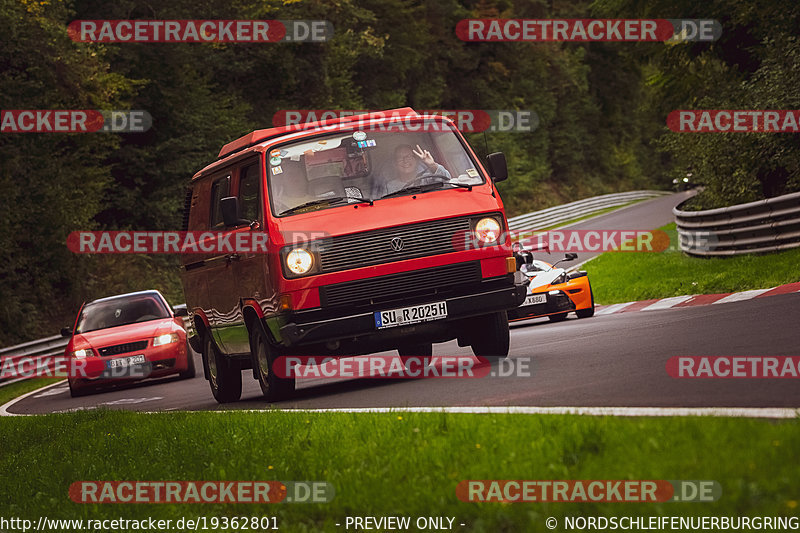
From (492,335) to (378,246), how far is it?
5.99ft

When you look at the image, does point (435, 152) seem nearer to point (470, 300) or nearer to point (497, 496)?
point (470, 300)

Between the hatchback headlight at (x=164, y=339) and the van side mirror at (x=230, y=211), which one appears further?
the hatchback headlight at (x=164, y=339)

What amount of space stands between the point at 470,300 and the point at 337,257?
1.31 metres

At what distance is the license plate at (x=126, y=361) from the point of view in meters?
19.1

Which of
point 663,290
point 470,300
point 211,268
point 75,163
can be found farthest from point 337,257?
point 75,163

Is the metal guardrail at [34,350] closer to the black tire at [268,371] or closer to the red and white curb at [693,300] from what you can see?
the red and white curb at [693,300]

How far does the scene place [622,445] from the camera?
604cm

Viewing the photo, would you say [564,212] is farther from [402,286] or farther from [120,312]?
[402,286]

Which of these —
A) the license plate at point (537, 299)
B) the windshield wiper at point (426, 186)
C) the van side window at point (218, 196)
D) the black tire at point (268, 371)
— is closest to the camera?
the windshield wiper at point (426, 186)

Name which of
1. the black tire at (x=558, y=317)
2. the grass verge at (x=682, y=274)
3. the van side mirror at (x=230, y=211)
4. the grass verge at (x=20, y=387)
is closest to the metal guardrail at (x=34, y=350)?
the grass verge at (x=20, y=387)

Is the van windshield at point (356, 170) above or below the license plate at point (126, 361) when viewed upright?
above

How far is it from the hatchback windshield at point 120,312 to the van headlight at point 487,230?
10.2 meters

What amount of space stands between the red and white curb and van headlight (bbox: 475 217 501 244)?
5797 mm

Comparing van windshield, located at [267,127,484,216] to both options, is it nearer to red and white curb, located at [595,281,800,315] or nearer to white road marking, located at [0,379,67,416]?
red and white curb, located at [595,281,800,315]
